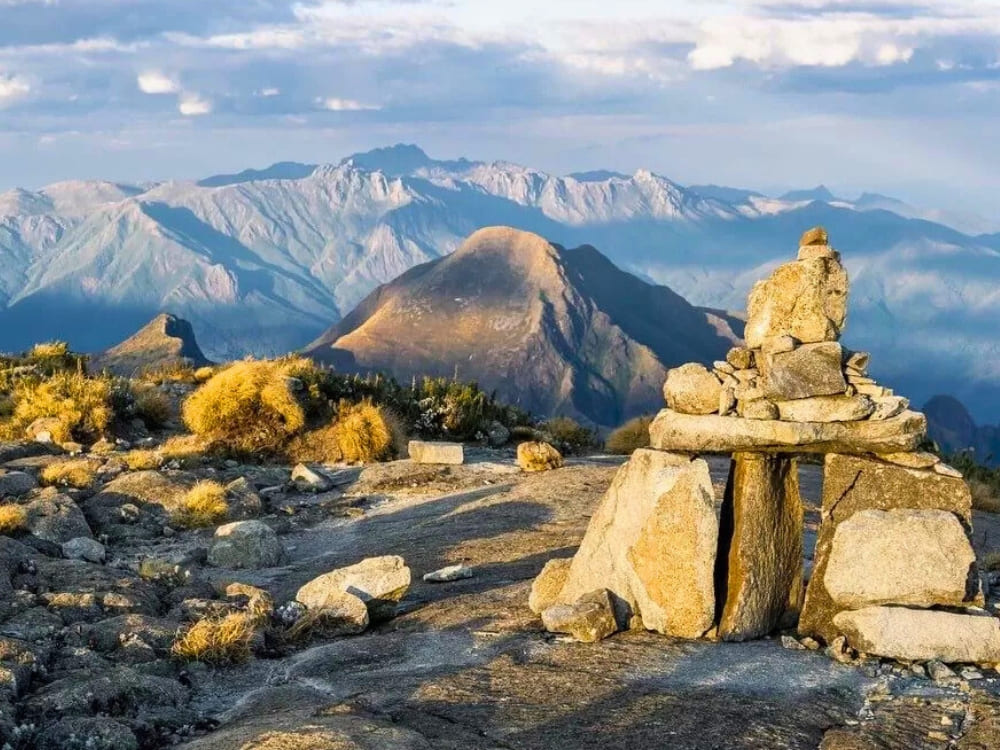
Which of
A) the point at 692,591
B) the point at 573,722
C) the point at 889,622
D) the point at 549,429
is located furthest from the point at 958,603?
the point at 549,429

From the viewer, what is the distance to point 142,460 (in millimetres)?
25000

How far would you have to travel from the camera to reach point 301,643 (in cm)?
1398

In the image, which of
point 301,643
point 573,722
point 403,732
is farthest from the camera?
point 301,643

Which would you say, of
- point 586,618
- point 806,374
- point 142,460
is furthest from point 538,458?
point 806,374

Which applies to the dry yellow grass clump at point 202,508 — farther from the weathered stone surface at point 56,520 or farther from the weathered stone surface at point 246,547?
the weathered stone surface at point 246,547

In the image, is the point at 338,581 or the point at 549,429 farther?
the point at 549,429

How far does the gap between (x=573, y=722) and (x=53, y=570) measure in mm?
8608

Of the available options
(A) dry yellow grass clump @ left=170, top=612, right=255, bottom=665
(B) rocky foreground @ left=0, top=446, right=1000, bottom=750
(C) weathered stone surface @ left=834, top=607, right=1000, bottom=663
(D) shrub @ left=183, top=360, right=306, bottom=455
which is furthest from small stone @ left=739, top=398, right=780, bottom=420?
(D) shrub @ left=183, top=360, right=306, bottom=455

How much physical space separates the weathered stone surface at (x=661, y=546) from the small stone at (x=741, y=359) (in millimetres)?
1215

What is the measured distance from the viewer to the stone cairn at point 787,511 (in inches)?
502

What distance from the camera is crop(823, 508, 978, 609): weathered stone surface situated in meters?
12.7

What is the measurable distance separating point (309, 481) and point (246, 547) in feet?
18.9

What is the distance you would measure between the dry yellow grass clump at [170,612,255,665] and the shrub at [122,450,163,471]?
12.2 metres

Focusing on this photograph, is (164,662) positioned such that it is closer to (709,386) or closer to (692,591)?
(692,591)
